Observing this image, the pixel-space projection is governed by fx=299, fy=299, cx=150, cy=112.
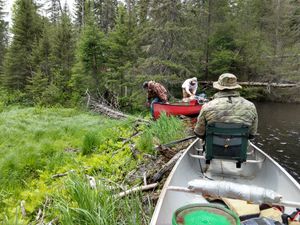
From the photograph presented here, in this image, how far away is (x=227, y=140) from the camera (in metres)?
4.10

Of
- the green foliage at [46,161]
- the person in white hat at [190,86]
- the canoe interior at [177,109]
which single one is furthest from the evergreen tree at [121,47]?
the green foliage at [46,161]

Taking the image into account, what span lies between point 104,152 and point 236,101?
3283 mm

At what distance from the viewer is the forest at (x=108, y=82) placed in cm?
394

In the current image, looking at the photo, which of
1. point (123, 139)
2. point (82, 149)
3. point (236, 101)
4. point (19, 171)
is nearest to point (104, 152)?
point (82, 149)

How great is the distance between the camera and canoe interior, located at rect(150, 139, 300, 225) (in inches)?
134

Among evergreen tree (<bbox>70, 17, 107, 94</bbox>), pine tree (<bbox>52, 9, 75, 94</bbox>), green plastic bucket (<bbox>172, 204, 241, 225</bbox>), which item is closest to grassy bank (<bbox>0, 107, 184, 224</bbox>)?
green plastic bucket (<bbox>172, 204, 241, 225</bbox>)

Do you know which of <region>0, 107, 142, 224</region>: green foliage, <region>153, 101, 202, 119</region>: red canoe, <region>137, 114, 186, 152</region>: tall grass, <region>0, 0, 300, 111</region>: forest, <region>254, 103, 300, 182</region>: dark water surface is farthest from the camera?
<region>0, 0, 300, 111</region>: forest

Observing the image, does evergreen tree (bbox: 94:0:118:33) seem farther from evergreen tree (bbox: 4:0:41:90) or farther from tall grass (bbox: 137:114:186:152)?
tall grass (bbox: 137:114:186:152)

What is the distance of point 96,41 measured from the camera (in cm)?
1628

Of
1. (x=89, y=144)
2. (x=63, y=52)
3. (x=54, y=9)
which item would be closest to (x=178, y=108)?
(x=89, y=144)

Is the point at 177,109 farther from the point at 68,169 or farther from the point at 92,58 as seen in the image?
the point at 92,58

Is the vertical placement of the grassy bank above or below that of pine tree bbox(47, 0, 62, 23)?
below

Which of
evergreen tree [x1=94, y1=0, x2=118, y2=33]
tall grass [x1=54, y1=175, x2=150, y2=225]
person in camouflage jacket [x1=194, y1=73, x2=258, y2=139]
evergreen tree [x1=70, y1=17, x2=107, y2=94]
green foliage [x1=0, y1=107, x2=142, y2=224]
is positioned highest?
evergreen tree [x1=94, y1=0, x2=118, y2=33]

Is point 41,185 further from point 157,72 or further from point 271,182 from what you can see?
point 157,72
